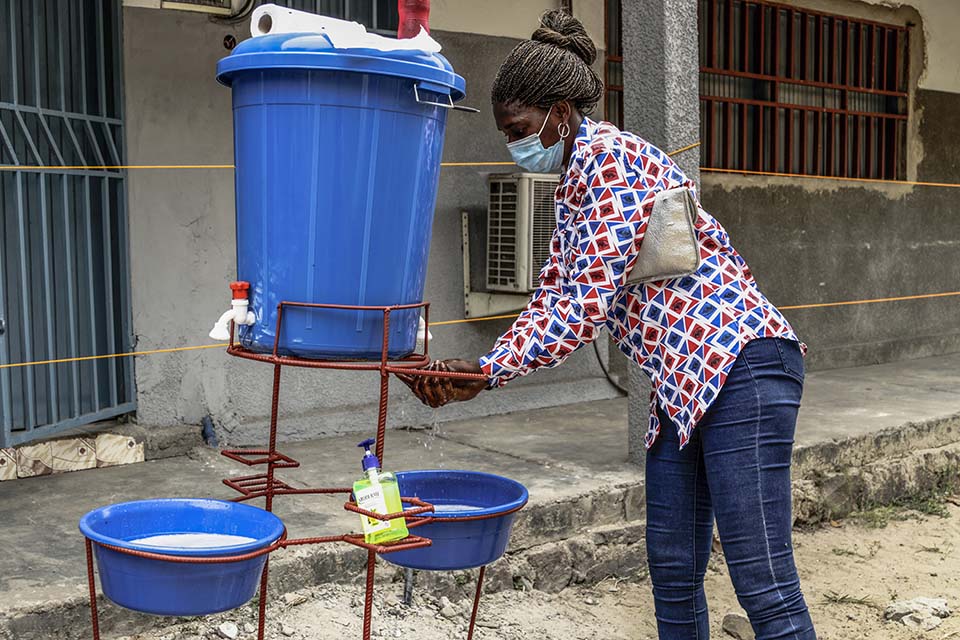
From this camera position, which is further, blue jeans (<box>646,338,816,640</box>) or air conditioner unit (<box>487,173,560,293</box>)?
air conditioner unit (<box>487,173,560,293</box>)

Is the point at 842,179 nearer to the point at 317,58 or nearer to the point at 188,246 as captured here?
the point at 188,246

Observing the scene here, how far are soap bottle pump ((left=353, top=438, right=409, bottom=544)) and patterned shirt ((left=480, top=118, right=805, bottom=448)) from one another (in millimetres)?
315

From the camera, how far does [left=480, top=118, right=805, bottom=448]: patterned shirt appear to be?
228 centimetres

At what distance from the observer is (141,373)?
181 inches

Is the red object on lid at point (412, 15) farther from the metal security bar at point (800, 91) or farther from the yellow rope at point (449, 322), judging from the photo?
the metal security bar at point (800, 91)

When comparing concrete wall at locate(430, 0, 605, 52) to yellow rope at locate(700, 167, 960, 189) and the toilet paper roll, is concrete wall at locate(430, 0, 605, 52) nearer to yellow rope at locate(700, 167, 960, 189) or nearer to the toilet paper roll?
yellow rope at locate(700, 167, 960, 189)

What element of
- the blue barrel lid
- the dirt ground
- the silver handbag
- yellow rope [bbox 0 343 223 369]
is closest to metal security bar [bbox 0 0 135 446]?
yellow rope [bbox 0 343 223 369]

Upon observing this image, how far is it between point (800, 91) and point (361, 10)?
12.2 feet

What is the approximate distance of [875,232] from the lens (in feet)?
26.3

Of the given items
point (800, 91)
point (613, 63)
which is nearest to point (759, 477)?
point (613, 63)

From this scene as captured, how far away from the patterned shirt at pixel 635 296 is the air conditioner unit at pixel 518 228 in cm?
298

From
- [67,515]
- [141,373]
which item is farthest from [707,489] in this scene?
[141,373]

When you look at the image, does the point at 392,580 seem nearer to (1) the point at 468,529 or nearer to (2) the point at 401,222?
(1) the point at 468,529

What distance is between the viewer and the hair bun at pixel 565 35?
2.43 m
